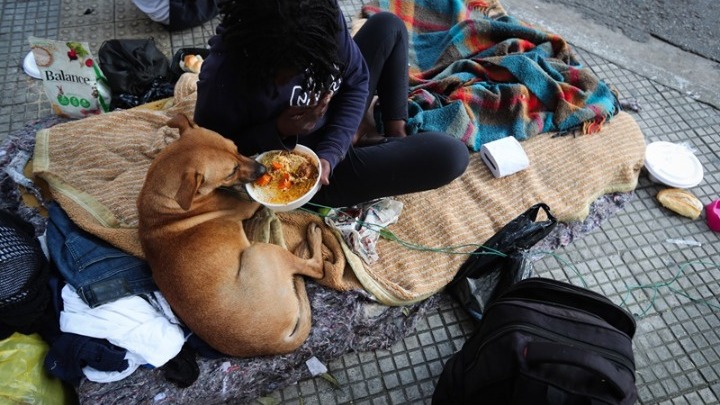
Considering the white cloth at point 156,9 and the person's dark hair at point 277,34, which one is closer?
the person's dark hair at point 277,34

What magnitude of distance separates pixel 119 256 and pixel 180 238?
0.43 metres

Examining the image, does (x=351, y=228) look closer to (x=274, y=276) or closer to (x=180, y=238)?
(x=274, y=276)

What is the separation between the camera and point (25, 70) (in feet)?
12.8

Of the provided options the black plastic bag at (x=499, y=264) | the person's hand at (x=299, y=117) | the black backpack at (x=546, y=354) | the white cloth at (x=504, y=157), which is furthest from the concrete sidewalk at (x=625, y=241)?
the person's hand at (x=299, y=117)

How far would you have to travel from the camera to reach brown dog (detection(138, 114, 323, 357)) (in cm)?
232

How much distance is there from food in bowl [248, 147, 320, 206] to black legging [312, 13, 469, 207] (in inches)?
14.2

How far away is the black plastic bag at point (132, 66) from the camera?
3535mm

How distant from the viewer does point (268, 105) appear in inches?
96.4

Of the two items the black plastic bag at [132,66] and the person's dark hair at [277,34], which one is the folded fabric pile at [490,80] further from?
the black plastic bag at [132,66]

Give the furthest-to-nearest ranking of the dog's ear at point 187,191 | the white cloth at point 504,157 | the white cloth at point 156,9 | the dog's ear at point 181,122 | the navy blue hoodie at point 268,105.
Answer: the white cloth at point 156,9
the white cloth at point 504,157
the dog's ear at point 181,122
the navy blue hoodie at point 268,105
the dog's ear at point 187,191

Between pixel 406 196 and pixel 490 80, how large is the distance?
1.23 metres

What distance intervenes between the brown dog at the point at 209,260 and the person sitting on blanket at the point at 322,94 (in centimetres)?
23

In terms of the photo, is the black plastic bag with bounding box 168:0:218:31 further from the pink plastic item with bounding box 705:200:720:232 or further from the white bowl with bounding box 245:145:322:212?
the pink plastic item with bounding box 705:200:720:232

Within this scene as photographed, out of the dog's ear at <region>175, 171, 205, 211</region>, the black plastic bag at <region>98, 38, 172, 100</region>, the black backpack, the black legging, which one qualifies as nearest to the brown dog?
the dog's ear at <region>175, 171, 205, 211</region>
